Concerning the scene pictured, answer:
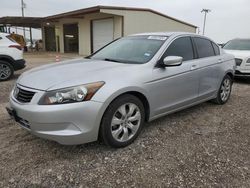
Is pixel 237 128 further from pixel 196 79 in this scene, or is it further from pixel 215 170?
pixel 215 170

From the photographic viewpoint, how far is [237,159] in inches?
119

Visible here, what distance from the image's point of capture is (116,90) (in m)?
2.92

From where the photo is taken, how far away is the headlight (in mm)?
2691

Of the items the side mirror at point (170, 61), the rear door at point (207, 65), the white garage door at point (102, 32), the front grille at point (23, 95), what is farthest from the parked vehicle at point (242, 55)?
the white garage door at point (102, 32)

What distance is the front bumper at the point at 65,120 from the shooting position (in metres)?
2.65

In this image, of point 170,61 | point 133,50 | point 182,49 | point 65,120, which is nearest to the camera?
point 65,120

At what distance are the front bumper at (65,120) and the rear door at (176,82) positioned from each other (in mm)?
1006

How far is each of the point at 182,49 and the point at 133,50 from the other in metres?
0.86

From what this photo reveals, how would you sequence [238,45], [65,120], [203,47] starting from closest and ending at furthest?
[65,120]
[203,47]
[238,45]

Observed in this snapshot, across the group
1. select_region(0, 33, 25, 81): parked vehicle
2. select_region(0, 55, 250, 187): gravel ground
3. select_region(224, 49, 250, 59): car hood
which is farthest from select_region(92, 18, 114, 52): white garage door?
select_region(0, 55, 250, 187): gravel ground

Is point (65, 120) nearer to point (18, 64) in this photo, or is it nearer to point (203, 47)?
point (203, 47)

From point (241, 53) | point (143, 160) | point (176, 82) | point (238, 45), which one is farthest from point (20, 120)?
point (238, 45)

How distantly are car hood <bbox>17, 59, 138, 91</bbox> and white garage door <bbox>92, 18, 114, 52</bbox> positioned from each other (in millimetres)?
15228

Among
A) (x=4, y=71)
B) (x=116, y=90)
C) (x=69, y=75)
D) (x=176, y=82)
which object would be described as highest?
(x=69, y=75)
